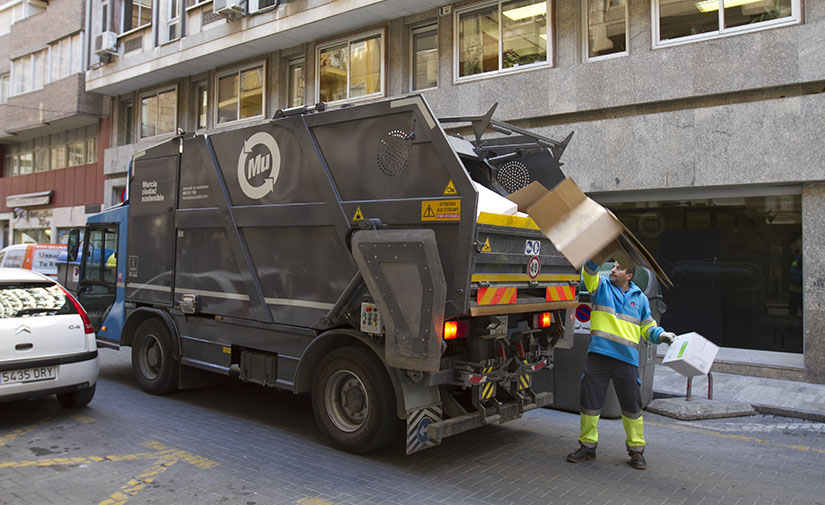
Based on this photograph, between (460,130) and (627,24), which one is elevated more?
(627,24)

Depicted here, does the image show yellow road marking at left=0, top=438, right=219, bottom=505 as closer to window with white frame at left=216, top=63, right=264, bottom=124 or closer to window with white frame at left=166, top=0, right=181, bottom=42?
window with white frame at left=216, top=63, right=264, bottom=124

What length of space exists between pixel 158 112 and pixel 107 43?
2691 millimetres

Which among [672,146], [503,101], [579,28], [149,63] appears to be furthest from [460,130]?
[149,63]

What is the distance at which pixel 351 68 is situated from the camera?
14.0 metres

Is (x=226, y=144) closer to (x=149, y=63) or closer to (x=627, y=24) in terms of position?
(x=627, y=24)

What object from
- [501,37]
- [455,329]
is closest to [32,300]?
[455,329]

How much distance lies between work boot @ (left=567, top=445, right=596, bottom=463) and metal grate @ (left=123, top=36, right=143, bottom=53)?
1816 centimetres

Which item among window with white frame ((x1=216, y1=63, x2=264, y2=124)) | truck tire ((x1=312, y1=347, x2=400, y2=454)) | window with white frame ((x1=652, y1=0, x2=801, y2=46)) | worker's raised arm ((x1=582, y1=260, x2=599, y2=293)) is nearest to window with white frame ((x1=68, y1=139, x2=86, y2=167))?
window with white frame ((x1=216, y1=63, x2=264, y2=124))

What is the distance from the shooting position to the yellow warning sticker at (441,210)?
4.50 metres

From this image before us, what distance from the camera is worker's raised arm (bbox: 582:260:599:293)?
16.7 ft

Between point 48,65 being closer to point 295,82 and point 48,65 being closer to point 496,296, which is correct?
point 295,82

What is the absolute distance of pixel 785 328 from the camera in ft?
Result: 31.2

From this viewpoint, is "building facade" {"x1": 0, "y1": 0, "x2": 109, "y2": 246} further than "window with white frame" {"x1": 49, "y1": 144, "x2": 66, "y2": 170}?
No

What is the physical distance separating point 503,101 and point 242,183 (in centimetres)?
656
